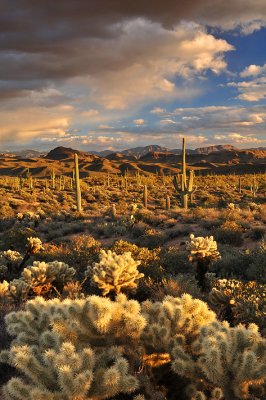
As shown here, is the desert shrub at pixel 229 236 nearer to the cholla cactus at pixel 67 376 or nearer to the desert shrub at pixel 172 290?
the desert shrub at pixel 172 290

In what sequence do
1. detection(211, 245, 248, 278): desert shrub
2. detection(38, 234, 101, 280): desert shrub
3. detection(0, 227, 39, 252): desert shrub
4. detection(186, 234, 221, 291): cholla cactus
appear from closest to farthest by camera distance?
1. detection(186, 234, 221, 291): cholla cactus
2. detection(211, 245, 248, 278): desert shrub
3. detection(38, 234, 101, 280): desert shrub
4. detection(0, 227, 39, 252): desert shrub

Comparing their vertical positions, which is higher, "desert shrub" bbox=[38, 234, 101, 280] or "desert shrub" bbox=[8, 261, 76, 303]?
"desert shrub" bbox=[8, 261, 76, 303]

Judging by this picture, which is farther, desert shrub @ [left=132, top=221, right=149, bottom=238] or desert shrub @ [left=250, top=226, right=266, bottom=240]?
desert shrub @ [left=132, top=221, right=149, bottom=238]

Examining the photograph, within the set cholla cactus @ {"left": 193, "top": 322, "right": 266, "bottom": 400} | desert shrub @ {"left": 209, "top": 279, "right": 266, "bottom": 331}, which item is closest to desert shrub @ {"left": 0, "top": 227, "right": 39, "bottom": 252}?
desert shrub @ {"left": 209, "top": 279, "right": 266, "bottom": 331}

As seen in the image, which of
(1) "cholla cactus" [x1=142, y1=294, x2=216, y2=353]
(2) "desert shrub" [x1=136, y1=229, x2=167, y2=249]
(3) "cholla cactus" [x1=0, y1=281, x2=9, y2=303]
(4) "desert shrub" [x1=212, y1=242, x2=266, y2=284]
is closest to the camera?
(1) "cholla cactus" [x1=142, y1=294, x2=216, y2=353]

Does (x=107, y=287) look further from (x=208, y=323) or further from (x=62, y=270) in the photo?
(x=208, y=323)

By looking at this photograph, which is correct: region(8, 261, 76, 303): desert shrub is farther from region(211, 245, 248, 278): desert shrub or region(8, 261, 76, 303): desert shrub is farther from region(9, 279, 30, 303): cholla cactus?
region(211, 245, 248, 278): desert shrub

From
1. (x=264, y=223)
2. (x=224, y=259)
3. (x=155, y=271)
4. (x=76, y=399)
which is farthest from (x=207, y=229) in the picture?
(x=76, y=399)

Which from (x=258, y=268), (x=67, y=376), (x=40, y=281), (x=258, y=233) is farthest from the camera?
(x=258, y=233)

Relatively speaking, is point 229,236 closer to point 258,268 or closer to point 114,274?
point 258,268

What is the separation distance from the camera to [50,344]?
3.42 m

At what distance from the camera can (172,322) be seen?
3695 mm

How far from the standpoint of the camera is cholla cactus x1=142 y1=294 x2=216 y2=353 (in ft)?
11.8

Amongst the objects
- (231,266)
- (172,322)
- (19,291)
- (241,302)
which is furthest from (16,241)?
(172,322)
